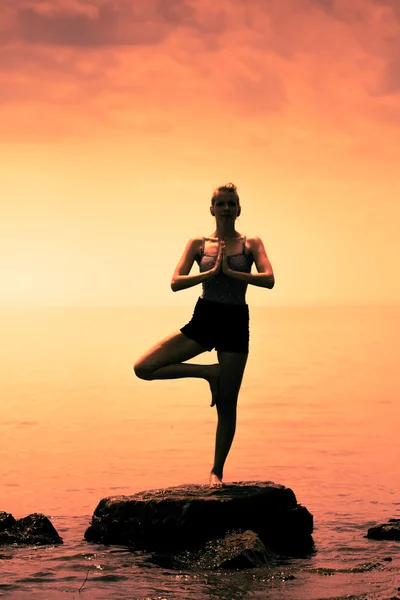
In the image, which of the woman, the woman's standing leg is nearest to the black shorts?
the woman

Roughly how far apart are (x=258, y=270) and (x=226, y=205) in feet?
3.23

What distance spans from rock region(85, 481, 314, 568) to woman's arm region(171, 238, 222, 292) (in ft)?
9.18

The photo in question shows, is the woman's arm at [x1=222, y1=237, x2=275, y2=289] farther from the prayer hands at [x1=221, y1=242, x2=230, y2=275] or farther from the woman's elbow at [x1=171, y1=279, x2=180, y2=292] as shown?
the woman's elbow at [x1=171, y1=279, x2=180, y2=292]

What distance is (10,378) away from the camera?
197 feet

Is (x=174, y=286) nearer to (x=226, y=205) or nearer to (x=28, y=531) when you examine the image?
(x=226, y=205)

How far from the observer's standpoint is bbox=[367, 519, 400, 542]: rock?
15.2 meters

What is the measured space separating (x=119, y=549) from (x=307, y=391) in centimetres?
3521

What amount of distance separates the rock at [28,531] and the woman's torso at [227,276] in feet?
12.8

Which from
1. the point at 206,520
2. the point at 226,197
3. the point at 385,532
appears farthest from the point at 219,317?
the point at 385,532

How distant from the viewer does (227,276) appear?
47.7ft

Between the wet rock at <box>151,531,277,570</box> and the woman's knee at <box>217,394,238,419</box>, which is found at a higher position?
the woman's knee at <box>217,394,238,419</box>

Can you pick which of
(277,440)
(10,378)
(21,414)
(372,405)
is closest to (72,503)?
(277,440)

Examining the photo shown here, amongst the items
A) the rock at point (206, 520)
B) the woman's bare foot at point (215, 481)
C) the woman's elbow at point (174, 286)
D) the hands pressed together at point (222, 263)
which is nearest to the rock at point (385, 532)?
the rock at point (206, 520)

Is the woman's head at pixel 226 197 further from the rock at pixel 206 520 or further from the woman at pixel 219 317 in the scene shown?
the rock at pixel 206 520
